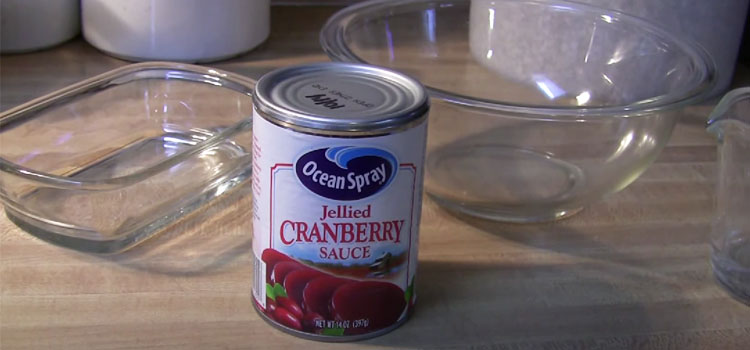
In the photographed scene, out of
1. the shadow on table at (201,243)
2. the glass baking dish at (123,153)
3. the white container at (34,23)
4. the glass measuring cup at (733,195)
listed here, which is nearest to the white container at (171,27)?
the white container at (34,23)

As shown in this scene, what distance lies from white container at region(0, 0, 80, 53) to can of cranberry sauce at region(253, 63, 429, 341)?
612mm

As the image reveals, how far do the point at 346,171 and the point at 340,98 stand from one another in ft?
0.18

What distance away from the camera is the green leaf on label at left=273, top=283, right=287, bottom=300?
61 cm

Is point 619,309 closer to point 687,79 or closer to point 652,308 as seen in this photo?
point 652,308

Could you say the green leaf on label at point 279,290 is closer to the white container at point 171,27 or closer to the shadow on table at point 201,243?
the shadow on table at point 201,243

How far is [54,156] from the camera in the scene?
86 cm

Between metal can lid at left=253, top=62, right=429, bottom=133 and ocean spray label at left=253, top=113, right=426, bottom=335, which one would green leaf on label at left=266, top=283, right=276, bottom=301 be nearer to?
ocean spray label at left=253, top=113, right=426, bottom=335

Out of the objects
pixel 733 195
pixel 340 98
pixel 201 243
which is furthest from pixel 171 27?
pixel 733 195

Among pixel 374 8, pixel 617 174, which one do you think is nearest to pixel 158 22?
pixel 374 8

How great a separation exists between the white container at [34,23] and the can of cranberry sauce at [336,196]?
61 centimetres

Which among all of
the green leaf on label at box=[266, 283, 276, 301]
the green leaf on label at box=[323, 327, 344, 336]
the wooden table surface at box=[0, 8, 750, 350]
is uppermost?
the green leaf on label at box=[266, 283, 276, 301]

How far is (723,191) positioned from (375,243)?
32cm

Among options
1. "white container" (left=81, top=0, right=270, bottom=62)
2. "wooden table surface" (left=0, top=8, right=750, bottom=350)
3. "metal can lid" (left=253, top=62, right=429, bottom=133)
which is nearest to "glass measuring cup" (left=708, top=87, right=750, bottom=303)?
"wooden table surface" (left=0, top=8, right=750, bottom=350)

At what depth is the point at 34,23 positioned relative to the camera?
112cm
